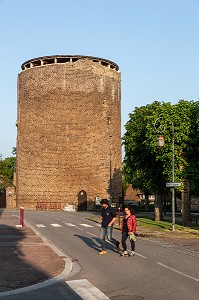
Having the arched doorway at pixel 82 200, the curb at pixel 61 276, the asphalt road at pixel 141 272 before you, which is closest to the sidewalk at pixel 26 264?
the curb at pixel 61 276

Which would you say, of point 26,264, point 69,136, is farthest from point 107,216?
point 69,136

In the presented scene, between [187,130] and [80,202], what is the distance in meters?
39.7

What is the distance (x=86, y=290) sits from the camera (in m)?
9.51

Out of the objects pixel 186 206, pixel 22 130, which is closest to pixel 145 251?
pixel 186 206

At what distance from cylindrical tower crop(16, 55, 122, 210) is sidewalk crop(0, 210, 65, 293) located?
161 ft

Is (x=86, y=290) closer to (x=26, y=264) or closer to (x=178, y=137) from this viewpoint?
(x=26, y=264)

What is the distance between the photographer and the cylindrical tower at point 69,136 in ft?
222

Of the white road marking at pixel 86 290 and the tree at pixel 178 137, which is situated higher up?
the tree at pixel 178 137

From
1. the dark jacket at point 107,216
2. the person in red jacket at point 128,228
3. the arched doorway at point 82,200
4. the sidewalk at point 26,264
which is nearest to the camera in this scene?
the sidewalk at point 26,264

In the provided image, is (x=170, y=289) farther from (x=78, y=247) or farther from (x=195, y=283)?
(x=78, y=247)

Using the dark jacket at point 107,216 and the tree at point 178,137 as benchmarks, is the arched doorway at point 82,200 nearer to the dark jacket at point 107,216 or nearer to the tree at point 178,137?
the tree at point 178,137

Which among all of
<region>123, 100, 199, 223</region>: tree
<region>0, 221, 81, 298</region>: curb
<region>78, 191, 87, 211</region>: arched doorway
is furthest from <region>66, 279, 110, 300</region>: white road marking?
<region>78, 191, 87, 211</region>: arched doorway

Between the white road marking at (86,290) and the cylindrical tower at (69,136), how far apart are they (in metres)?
56.6

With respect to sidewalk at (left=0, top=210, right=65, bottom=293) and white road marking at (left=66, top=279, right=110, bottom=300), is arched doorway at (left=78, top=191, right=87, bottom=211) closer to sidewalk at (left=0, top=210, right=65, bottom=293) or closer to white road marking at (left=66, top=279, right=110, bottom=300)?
sidewalk at (left=0, top=210, right=65, bottom=293)
